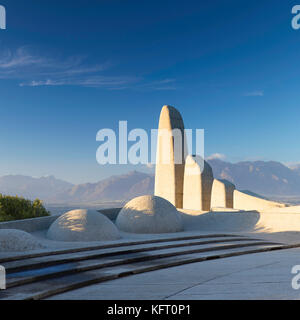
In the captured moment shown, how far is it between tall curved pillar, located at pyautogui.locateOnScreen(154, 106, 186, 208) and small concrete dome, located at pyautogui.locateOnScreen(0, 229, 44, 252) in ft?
55.8

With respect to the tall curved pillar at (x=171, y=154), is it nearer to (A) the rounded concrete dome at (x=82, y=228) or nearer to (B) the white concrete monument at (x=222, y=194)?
(B) the white concrete monument at (x=222, y=194)

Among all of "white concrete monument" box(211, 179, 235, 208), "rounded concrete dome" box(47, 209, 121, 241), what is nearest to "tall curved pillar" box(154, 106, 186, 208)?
"white concrete monument" box(211, 179, 235, 208)

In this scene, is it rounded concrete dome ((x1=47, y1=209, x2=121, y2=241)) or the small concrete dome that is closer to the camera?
the small concrete dome

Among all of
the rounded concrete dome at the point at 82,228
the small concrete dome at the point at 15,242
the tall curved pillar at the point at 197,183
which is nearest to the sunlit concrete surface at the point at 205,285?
the small concrete dome at the point at 15,242

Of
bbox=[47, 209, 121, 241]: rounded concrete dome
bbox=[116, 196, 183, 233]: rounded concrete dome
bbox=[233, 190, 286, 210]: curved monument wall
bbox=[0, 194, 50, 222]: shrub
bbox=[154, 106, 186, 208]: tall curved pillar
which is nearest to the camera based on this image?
bbox=[47, 209, 121, 241]: rounded concrete dome

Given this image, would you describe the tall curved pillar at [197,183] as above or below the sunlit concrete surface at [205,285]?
above

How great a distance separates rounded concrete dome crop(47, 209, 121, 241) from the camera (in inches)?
552

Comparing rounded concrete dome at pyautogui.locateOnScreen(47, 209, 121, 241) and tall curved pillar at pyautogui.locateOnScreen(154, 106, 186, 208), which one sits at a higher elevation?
tall curved pillar at pyautogui.locateOnScreen(154, 106, 186, 208)

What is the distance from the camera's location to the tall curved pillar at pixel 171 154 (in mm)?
27000

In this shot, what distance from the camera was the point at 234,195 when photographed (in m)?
26.8

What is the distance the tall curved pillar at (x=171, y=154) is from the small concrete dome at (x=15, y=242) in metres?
17.0

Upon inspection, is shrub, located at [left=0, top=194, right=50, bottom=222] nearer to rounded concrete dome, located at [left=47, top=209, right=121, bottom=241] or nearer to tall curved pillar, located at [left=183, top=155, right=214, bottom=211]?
rounded concrete dome, located at [left=47, top=209, right=121, bottom=241]

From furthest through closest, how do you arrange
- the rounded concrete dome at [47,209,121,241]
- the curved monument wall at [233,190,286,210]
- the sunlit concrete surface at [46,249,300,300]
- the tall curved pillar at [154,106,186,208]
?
the tall curved pillar at [154,106,186,208] < the curved monument wall at [233,190,286,210] < the rounded concrete dome at [47,209,121,241] < the sunlit concrete surface at [46,249,300,300]
